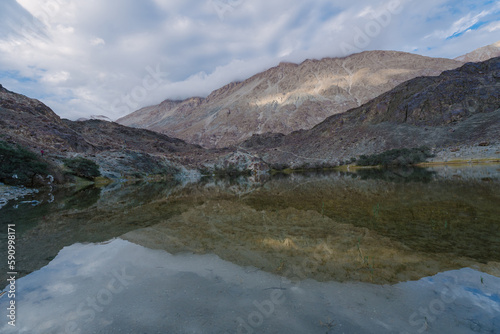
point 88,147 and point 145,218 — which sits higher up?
point 88,147

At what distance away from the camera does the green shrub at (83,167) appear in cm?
4066

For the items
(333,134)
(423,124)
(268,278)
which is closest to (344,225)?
(268,278)

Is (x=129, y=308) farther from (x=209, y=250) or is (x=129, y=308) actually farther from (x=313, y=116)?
(x=313, y=116)

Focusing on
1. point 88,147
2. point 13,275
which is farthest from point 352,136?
point 13,275

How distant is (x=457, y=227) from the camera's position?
263 inches

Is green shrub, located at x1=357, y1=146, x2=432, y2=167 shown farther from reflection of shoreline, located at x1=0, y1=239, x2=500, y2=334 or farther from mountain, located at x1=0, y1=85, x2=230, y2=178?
reflection of shoreline, located at x1=0, y1=239, x2=500, y2=334

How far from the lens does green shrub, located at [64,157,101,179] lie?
40.7m

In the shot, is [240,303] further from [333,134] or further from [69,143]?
[333,134]

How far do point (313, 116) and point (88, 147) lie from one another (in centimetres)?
14140

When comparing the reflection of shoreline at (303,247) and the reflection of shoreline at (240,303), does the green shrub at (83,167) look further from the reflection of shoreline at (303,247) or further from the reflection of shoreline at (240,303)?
the reflection of shoreline at (240,303)

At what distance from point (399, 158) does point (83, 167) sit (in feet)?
216

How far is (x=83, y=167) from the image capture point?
42.2 m

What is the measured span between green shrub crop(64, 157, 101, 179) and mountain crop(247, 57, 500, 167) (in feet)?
177

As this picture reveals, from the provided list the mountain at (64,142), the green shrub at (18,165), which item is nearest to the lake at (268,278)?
the green shrub at (18,165)
